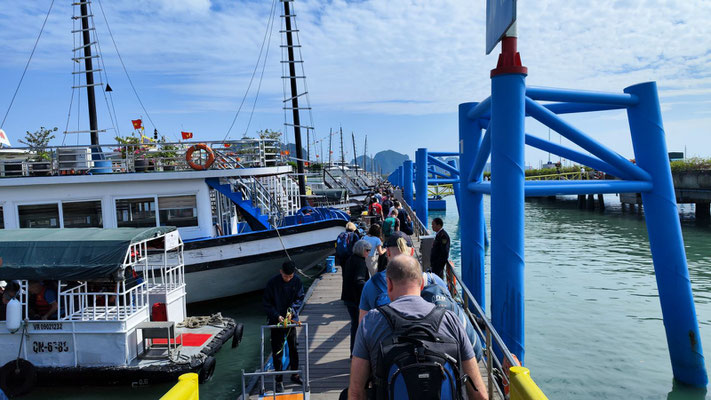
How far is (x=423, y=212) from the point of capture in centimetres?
2231

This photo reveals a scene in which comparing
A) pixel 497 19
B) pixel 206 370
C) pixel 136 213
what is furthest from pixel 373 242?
pixel 136 213

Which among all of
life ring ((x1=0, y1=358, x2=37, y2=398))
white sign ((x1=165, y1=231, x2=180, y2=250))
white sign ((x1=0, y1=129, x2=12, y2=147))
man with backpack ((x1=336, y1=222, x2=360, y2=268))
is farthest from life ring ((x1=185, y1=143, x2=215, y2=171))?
white sign ((x1=0, y1=129, x2=12, y2=147))

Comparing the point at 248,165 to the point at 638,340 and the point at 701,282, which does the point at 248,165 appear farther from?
the point at 701,282

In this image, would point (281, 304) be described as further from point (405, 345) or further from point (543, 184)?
point (543, 184)

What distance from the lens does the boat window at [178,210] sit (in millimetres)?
13328

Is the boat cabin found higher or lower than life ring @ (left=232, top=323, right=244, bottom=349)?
higher

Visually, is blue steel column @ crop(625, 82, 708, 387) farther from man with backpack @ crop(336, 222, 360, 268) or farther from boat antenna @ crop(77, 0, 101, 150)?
boat antenna @ crop(77, 0, 101, 150)

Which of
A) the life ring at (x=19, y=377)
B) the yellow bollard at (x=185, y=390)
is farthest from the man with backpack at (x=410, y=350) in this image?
the life ring at (x=19, y=377)

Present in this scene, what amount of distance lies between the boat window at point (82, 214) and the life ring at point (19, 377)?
5634mm

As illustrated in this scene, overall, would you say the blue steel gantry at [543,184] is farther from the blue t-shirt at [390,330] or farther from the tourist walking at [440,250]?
the blue t-shirt at [390,330]

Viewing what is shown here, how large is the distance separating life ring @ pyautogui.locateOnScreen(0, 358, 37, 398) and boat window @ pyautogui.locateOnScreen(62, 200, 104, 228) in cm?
563

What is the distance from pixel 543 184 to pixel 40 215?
1214 centimetres

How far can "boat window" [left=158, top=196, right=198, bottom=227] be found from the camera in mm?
13328

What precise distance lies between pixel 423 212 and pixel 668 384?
1402cm
